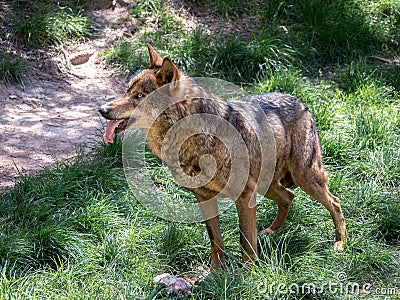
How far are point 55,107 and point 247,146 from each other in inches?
170

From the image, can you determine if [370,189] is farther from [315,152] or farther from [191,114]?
[191,114]

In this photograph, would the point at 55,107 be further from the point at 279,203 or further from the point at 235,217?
the point at 279,203

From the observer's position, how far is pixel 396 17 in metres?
10.6

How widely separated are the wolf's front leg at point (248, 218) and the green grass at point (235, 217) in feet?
0.30

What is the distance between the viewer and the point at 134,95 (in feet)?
16.2

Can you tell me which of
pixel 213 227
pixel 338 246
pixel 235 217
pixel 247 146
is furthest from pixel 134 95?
pixel 338 246

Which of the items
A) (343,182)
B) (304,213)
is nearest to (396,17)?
(343,182)

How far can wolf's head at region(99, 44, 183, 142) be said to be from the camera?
15.9 feet

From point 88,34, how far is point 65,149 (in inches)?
122

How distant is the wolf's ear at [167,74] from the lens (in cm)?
486

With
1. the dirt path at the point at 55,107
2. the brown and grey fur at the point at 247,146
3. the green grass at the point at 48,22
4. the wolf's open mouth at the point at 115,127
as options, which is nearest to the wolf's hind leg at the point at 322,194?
the brown and grey fur at the point at 247,146

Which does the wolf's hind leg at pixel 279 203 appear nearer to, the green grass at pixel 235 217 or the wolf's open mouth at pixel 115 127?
the green grass at pixel 235 217

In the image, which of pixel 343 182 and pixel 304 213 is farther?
pixel 343 182

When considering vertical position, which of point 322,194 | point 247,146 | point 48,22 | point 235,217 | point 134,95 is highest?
point 134,95
